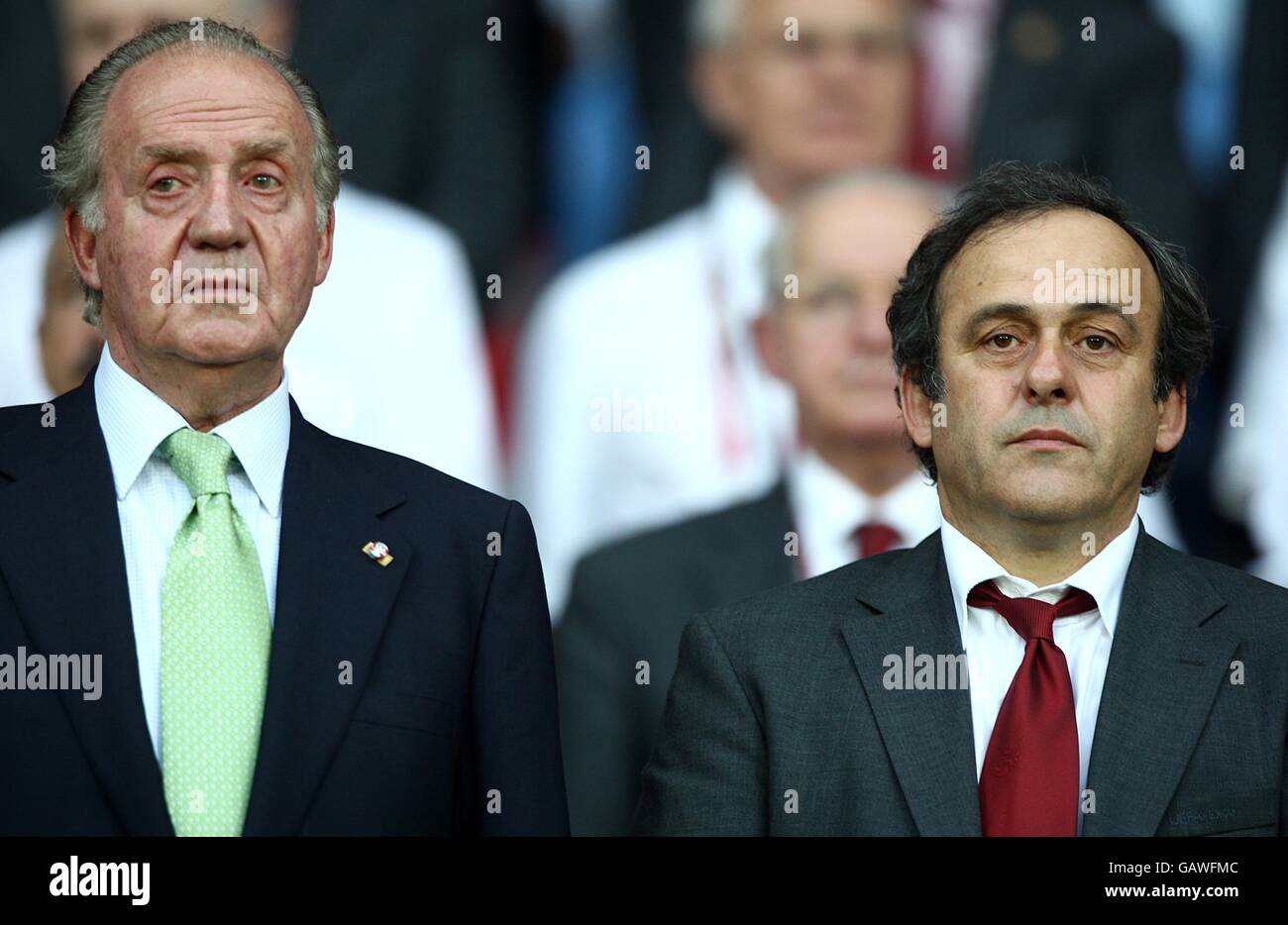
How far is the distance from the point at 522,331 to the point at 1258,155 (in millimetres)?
1874

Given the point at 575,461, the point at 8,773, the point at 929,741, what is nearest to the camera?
the point at 8,773

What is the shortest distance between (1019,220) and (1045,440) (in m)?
0.43

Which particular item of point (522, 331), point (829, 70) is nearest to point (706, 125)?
point (829, 70)

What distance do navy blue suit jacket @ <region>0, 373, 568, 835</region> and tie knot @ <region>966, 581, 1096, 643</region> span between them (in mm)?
750

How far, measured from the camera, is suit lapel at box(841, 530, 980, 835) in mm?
3605

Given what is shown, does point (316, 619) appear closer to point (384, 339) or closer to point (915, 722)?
point (915, 722)

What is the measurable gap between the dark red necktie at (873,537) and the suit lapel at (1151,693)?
1.54 m

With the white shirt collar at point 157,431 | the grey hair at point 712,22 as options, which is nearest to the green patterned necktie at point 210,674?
the white shirt collar at point 157,431

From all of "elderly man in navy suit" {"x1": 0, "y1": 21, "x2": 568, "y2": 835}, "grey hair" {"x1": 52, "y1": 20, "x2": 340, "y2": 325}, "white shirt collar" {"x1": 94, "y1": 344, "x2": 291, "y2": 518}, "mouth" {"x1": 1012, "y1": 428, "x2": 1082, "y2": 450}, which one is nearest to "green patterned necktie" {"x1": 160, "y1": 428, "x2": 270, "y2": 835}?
"elderly man in navy suit" {"x1": 0, "y1": 21, "x2": 568, "y2": 835}

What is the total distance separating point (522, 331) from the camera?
5465 mm

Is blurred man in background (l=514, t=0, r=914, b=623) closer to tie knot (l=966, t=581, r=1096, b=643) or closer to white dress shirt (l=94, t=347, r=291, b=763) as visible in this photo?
tie knot (l=966, t=581, r=1096, b=643)

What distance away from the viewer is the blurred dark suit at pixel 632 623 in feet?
16.8
